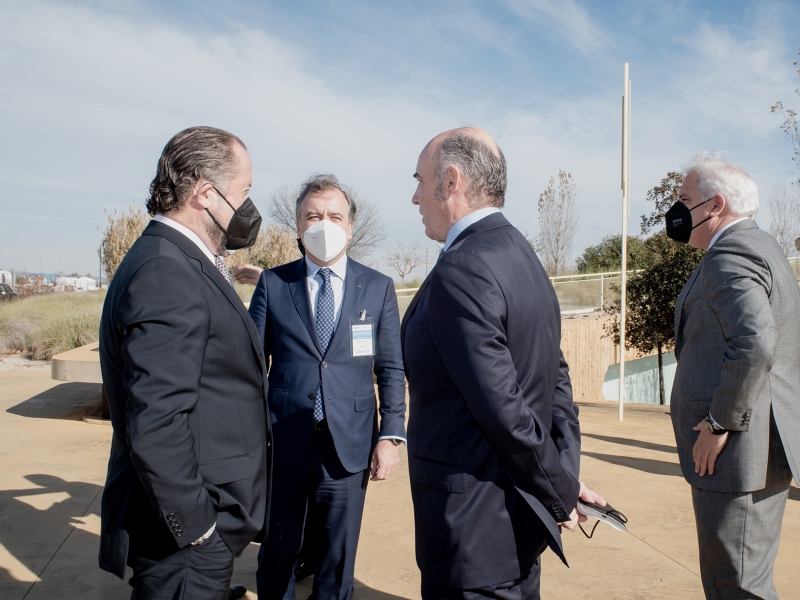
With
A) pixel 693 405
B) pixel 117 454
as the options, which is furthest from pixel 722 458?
pixel 117 454

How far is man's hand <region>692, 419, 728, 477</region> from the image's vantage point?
219cm

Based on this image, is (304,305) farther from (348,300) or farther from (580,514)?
(580,514)

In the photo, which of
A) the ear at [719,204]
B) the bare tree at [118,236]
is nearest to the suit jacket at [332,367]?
the ear at [719,204]

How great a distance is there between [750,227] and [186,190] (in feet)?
6.68

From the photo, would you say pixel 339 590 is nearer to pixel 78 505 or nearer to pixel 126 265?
pixel 126 265

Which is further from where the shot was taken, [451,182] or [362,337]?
[362,337]

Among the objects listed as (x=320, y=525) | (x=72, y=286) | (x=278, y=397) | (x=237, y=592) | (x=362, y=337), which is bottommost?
(x=237, y=592)

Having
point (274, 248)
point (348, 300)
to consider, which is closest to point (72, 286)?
point (274, 248)

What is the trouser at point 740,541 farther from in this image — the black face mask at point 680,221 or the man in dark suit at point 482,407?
the black face mask at point 680,221

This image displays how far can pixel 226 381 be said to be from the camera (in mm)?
1765

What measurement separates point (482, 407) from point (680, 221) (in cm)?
153

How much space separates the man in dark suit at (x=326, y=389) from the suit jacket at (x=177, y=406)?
780 millimetres

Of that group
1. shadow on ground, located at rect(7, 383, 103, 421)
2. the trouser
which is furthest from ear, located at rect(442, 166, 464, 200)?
shadow on ground, located at rect(7, 383, 103, 421)

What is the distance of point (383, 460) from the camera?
8.95 feet
